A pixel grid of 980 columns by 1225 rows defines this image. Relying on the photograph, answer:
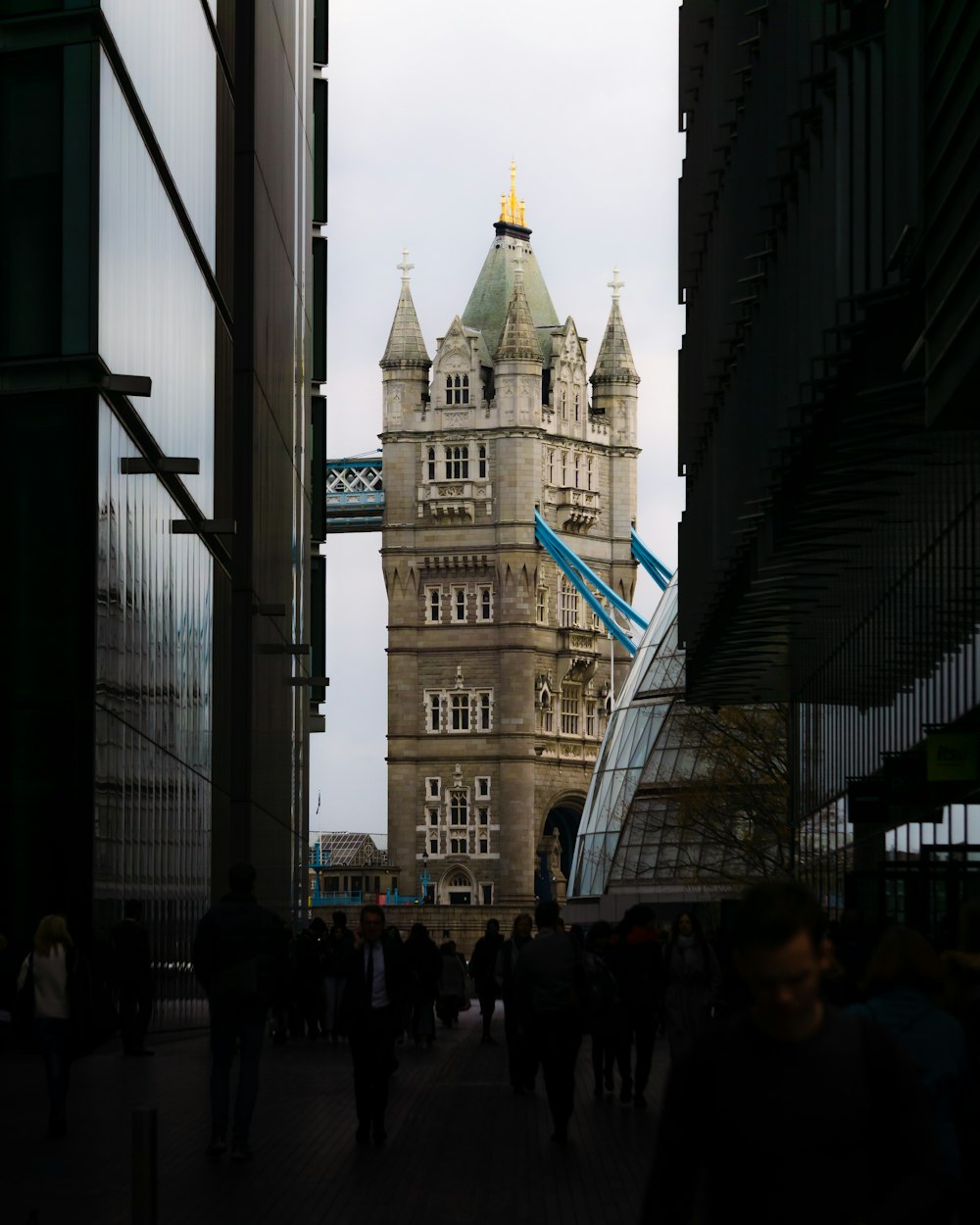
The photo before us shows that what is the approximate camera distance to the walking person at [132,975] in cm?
2252

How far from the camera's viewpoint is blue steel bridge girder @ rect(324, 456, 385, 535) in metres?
150

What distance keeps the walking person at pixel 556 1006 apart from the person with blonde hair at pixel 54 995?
9.12 ft

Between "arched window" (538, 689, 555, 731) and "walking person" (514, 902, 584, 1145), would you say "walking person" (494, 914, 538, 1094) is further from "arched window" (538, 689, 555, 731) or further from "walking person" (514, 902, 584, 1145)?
"arched window" (538, 689, 555, 731)

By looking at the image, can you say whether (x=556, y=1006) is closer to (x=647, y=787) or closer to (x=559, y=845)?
(x=647, y=787)

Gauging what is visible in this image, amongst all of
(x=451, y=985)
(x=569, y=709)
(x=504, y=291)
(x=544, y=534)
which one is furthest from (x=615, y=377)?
(x=451, y=985)

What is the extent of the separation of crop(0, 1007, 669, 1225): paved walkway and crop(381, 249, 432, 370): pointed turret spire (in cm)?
12747

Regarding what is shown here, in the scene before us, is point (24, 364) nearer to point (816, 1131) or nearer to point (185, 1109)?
point (185, 1109)

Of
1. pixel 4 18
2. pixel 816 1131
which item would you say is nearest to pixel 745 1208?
pixel 816 1131

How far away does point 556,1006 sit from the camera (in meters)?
15.2

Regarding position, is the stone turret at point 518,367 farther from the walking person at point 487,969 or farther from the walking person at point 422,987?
the walking person at point 422,987

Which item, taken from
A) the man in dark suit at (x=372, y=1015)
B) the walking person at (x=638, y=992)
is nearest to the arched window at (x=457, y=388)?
the walking person at (x=638, y=992)

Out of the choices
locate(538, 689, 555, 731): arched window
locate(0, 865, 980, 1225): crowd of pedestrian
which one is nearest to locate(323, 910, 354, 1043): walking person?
locate(0, 865, 980, 1225): crowd of pedestrian

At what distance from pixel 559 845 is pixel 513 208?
41.5 m

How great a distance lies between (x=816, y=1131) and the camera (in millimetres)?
4664
